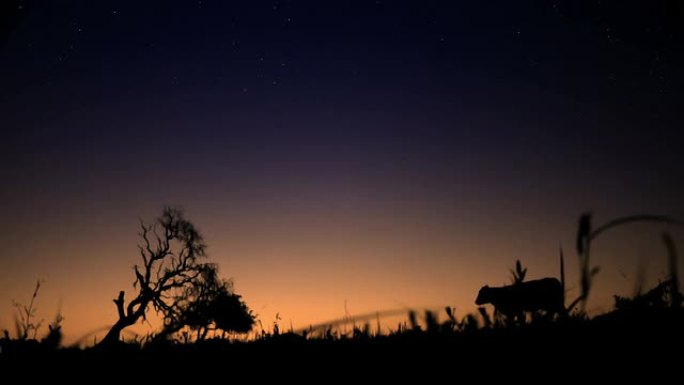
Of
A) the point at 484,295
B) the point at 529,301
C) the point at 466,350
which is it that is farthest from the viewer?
the point at 484,295

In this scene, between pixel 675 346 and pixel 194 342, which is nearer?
pixel 675 346

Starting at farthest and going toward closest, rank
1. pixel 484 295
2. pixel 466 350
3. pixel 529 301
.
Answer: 1. pixel 484 295
2. pixel 529 301
3. pixel 466 350

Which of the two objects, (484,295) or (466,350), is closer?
(466,350)

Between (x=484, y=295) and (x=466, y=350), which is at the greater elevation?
(x=484, y=295)

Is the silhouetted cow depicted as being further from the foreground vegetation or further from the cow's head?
the cow's head

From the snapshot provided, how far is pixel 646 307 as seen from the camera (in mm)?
2676

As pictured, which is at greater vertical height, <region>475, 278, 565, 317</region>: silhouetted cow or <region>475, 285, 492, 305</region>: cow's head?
<region>475, 285, 492, 305</region>: cow's head

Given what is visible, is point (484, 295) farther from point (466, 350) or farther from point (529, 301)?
point (466, 350)

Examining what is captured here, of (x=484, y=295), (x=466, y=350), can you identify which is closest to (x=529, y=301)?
(x=466, y=350)

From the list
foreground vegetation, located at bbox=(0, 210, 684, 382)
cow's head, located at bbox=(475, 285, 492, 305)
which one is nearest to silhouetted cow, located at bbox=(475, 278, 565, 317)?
foreground vegetation, located at bbox=(0, 210, 684, 382)

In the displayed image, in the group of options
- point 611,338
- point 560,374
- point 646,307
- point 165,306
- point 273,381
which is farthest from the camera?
point 165,306

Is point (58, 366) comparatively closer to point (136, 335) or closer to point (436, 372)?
point (136, 335)

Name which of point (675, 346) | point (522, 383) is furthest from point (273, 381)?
point (675, 346)

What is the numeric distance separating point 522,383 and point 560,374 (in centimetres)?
17
